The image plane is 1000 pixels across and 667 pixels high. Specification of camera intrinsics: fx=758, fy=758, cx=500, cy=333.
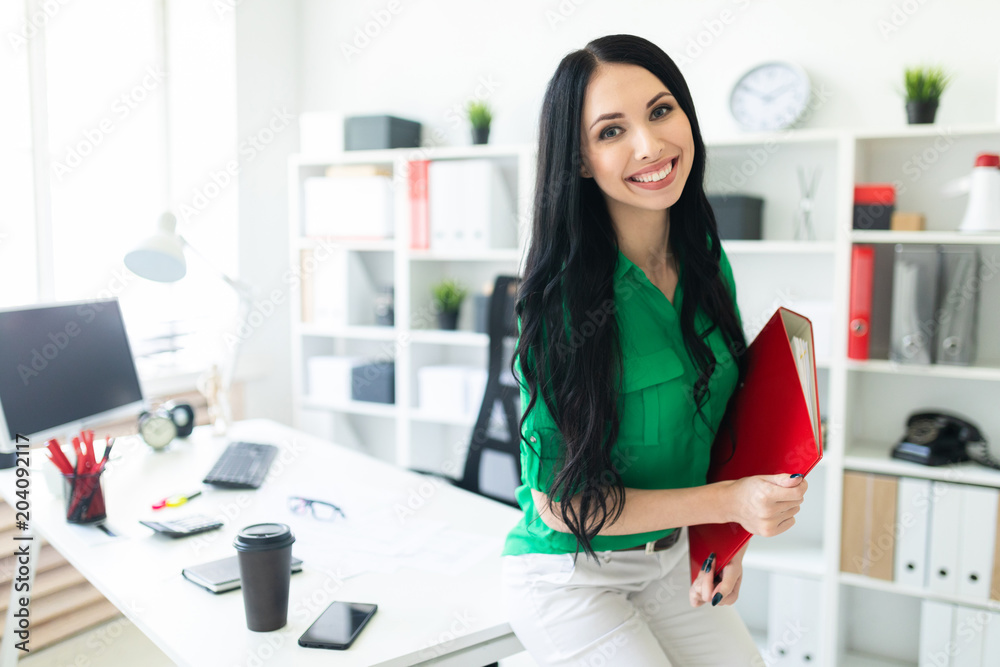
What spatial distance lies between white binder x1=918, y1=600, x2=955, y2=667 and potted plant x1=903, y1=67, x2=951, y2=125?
4.90 feet

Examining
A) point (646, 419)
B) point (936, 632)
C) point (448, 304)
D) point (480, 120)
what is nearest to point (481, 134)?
point (480, 120)

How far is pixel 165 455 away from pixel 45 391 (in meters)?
0.40

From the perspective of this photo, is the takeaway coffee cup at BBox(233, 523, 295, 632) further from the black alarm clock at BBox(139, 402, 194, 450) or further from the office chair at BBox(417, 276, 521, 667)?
the black alarm clock at BBox(139, 402, 194, 450)

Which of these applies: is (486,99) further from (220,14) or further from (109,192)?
(109,192)

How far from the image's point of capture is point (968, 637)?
2.30m

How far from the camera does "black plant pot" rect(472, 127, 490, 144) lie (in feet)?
9.88

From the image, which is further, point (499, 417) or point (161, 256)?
point (499, 417)

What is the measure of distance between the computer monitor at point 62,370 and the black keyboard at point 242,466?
0.37 meters

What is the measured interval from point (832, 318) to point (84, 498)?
215 centimetres

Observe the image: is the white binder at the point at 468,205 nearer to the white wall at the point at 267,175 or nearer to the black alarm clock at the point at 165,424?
the white wall at the point at 267,175

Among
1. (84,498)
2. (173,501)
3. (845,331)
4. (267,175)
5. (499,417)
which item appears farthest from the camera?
(267,175)

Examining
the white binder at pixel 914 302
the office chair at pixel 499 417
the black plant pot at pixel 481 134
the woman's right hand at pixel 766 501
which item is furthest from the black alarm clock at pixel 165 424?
the white binder at pixel 914 302

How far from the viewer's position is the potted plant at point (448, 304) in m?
3.17

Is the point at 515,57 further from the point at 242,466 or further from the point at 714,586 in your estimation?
the point at 714,586
